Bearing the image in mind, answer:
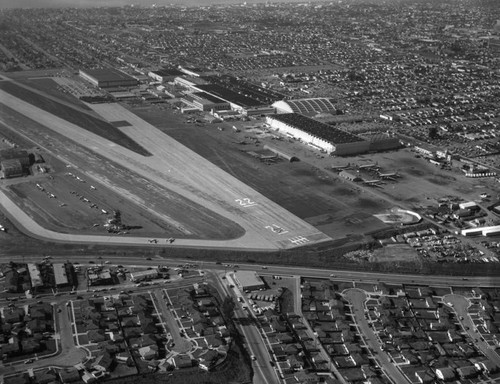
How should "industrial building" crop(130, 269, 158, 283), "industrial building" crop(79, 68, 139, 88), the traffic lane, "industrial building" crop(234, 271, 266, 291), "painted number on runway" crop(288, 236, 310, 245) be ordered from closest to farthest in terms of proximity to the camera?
"industrial building" crop(234, 271, 266, 291)
"industrial building" crop(130, 269, 158, 283)
the traffic lane
"painted number on runway" crop(288, 236, 310, 245)
"industrial building" crop(79, 68, 139, 88)

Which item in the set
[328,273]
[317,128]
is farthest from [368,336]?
[317,128]

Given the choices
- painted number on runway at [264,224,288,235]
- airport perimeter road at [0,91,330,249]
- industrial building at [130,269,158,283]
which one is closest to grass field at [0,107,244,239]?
airport perimeter road at [0,91,330,249]

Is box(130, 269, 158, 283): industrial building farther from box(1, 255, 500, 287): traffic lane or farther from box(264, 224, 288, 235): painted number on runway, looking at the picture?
box(264, 224, 288, 235): painted number on runway

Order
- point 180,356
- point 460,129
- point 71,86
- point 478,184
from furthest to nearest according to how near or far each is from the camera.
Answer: point 71,86 < point 460,129 < point 478,184 < point 180,356

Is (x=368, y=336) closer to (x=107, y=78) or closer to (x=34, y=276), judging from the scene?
(x=34, y=276)

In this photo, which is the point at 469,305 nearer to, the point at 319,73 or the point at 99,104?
the point at 99,104

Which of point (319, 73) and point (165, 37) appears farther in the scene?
point (165, 37)

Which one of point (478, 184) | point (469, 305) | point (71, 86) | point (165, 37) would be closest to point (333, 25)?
point (165, 37)
